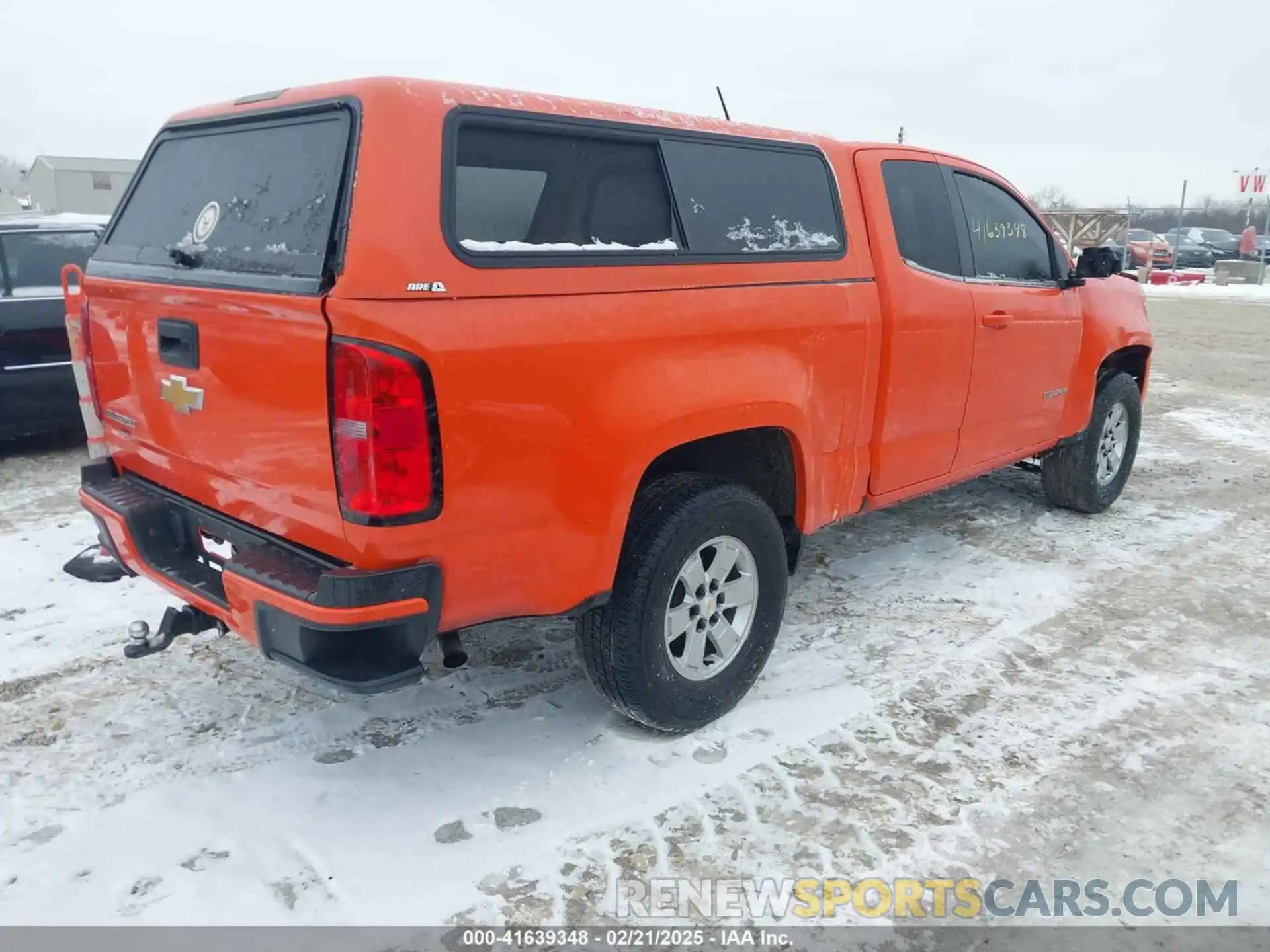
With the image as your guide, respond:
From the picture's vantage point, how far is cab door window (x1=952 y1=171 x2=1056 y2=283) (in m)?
4.38

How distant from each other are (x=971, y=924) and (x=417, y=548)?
5.70 feet

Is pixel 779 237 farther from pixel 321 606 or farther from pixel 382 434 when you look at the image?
pixel 321 606

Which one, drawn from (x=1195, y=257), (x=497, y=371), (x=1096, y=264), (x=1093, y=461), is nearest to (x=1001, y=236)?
(x=1096, y=264)

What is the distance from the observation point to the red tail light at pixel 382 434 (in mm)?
2266

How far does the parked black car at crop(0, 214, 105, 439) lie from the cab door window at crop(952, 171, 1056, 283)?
18.2ft

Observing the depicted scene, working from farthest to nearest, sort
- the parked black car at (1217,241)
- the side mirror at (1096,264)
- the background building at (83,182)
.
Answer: the background building at (83,182) → the parked black car at (1217,241) → the side mirror at (1096,264)


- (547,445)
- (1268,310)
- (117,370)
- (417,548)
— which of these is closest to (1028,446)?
(547,445)

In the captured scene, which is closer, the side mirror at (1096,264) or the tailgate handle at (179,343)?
the tailgate handle at (179,343)

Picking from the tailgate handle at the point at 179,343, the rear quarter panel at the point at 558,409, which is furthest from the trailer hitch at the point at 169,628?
the rear quarter panel at the point at 558,409

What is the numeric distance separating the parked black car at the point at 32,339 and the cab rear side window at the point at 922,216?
17.3 ft

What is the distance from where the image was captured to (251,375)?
2.54 meters

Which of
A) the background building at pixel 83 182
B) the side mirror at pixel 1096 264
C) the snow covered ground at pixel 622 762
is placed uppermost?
the background building at pixel 83 182

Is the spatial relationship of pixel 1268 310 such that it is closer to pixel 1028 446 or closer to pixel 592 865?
pixel 1028 446

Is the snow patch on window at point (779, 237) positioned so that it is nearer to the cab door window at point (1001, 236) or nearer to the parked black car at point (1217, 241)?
the cab door window at point (1001, 236)
